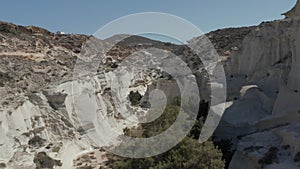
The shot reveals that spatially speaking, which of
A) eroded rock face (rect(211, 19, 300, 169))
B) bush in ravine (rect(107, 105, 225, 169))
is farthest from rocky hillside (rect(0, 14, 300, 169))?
bush in ravine (rect(107, 105, 225, 169))

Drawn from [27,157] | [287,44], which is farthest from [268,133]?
[287,44]

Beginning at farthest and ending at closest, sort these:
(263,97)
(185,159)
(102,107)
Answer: (102,107)
(263,97)
(185,159)

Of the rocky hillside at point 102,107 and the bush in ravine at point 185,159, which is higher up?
the rocky hillside at point 102,107

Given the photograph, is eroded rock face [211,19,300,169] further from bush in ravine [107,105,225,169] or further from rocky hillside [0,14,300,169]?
bush in ravine [107,105,225,169]

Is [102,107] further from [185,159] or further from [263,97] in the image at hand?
[185,159]

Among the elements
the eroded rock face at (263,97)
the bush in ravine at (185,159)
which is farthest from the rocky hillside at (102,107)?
the bush in ravine at (185,159)

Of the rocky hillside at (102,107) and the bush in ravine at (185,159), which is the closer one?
the bush in ravine at (185,159)

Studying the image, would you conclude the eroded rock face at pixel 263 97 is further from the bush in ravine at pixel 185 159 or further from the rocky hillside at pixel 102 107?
the bush in ravine at pixel 185 159

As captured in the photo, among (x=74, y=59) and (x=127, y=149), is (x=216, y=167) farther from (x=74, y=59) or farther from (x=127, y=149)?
(x=74, y=59)

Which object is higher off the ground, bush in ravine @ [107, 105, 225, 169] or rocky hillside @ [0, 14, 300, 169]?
rocky hillside @ [0, 14, 300, 169]

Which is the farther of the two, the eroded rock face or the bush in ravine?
the eroded rock face

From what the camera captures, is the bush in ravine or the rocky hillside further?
the rocky hillside

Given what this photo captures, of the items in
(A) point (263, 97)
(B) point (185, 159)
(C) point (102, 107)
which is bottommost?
(B) point (185, 159)

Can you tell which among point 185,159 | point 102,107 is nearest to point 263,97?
point 102,107
